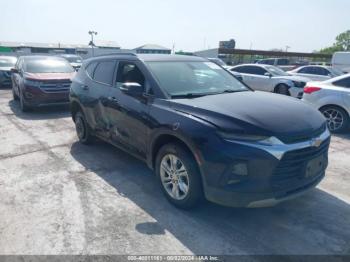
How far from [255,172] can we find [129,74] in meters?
2.45

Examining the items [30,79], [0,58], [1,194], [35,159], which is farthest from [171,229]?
[0,58]

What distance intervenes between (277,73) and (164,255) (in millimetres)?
11412

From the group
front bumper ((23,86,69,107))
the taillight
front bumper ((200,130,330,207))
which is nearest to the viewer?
front bumper ((200,130,330,207))

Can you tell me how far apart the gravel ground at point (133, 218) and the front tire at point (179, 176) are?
0.17 m

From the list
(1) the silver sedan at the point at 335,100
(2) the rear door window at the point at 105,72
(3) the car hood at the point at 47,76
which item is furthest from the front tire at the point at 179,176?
(3) the car hood at the point at 47,76

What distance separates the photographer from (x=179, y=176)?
11.4 ft

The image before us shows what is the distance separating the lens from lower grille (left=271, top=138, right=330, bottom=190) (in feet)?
9.39

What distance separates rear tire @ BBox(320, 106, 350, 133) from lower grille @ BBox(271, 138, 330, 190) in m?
4.53

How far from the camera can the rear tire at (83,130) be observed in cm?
571

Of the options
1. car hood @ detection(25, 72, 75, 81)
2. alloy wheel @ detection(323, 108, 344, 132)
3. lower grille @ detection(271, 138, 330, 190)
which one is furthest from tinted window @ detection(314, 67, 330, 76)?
lower grille @ detection(271, 138, 330, 190)

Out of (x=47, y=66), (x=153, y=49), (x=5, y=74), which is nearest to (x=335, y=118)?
(x=47, y=66)

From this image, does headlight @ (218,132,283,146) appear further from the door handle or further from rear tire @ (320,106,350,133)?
rear tire @ (320,106,350,133)

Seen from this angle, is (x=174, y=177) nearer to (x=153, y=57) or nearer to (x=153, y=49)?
(x=153, y=57)

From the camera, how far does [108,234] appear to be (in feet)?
10.2
